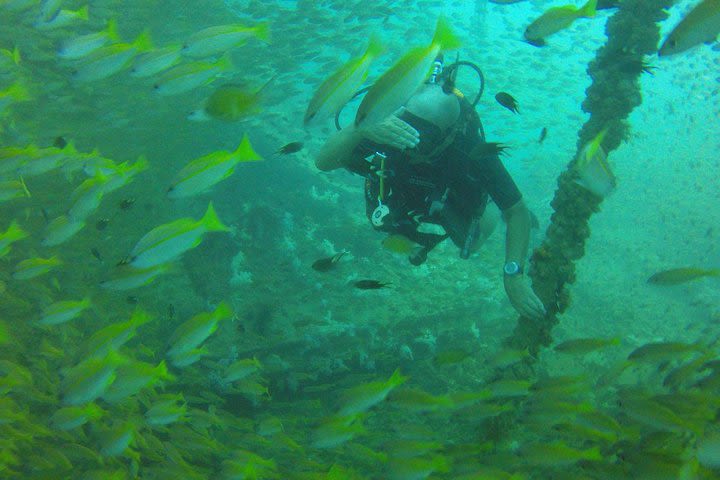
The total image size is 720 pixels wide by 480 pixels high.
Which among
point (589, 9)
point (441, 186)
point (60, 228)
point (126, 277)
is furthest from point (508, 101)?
point (60, 228)

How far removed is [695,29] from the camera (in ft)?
7.34

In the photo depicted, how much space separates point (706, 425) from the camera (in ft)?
8.13

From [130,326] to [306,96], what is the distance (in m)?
32.0

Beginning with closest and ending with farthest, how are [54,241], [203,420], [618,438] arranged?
[618,438] < [203,420] < [54,241]

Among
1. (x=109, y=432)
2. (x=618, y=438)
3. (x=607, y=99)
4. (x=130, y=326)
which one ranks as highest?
(x=607, y=99)

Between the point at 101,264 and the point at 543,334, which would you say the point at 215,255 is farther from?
the point at 543,334

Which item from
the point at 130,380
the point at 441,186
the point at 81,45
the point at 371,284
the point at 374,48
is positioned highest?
the point at 374,48

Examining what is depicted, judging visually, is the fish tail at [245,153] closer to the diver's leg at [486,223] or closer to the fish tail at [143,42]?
the fish tail at [143,42]

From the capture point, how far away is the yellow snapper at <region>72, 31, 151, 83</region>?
4.34 metres

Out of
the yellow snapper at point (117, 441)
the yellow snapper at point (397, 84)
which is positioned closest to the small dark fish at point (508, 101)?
the yellow snapper at point (397, 84)

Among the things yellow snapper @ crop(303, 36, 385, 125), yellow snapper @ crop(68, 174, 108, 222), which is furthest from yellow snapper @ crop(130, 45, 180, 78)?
yellow snapper @ crop(303, 36, 385, 125)

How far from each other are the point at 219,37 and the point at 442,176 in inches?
98.3

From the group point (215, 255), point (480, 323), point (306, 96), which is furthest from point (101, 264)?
point (306, 96)

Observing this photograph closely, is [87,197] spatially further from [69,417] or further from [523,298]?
[523,298]
